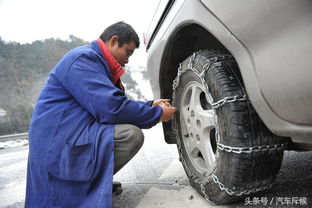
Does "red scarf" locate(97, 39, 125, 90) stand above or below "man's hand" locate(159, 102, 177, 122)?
above

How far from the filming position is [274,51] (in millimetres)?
902

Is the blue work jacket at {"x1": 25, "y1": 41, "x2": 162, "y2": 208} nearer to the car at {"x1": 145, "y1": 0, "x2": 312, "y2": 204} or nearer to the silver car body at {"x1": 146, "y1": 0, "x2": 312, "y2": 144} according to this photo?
the car at {"x1": 145, "y1": 0, "x2": 312, "y2": 204}

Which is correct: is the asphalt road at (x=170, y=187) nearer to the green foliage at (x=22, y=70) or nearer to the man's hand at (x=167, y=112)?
the man's hand at (x=167, y=112)

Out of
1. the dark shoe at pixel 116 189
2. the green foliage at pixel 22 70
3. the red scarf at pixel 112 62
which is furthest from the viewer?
the green foliage at pixel 22 70

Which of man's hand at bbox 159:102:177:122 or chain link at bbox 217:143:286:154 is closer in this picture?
chain link at bbox 217:143:286:154

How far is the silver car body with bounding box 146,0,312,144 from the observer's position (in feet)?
2.67

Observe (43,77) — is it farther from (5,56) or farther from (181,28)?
(181,28)

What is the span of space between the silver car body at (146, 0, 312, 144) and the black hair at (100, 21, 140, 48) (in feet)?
2.51

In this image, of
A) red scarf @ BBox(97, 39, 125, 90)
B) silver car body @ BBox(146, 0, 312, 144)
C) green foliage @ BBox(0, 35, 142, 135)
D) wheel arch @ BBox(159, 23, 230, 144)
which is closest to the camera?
silver car body @ BBox(146, 0, 312, 144)

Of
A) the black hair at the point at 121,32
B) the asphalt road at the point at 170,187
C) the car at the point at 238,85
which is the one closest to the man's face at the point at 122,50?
the black hair at the point at 121,32

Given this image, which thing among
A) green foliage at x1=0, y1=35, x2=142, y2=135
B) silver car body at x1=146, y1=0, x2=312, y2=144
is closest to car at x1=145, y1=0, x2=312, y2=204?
silver car body at x1=146, y1=0, x2=312, y2=144

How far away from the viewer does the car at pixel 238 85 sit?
853 millimetres

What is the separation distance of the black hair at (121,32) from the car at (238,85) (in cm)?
19

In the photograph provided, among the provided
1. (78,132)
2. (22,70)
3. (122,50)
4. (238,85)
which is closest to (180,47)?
(122,50)
